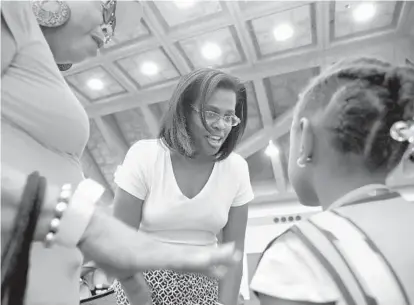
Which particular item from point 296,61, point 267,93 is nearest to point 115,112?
point 267,93

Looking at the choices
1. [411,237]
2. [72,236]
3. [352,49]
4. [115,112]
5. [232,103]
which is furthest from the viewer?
[115,112]

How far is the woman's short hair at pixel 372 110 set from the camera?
75 centimetres

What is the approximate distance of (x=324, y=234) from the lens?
68 cm

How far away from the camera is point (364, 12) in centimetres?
404

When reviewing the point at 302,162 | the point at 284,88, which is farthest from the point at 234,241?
the point at 284,88

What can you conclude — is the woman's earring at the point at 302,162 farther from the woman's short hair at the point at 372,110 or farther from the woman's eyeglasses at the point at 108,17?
the woman's eyeglasses at the point at 108,17

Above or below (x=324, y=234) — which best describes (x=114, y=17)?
above

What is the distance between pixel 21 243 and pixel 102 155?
5.92 meters

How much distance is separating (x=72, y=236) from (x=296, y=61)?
14.8 feet

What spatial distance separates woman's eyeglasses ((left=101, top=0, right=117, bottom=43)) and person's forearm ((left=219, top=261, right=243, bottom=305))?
74 cm

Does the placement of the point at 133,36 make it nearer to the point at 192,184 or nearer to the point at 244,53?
the point at 244,53

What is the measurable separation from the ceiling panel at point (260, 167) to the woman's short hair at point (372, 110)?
205 inches

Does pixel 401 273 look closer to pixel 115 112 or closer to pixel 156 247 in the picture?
pixel 156 247

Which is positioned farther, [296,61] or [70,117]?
[296,61]
